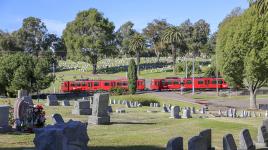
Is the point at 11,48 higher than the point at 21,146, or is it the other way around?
the point at 11,48

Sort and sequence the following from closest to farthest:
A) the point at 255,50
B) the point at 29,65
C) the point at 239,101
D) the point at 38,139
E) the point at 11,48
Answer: the point at 38,139
the point at 255,50
the point at 29,65
the point at 239,101
the point at 11,48

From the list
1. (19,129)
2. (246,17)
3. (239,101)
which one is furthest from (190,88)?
(19,129)

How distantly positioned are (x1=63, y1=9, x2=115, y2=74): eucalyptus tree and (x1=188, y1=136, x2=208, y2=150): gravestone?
282ft

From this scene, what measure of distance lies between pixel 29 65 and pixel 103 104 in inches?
1377

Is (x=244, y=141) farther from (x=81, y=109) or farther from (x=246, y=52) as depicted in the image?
(x=246, y=52)

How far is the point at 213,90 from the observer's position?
81812 mm

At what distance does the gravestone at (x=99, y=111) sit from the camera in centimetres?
2591

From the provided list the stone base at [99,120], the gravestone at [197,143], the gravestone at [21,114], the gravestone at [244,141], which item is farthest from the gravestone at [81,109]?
the gravestone at [197,143]

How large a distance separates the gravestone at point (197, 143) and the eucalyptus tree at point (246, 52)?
3628 centimetres

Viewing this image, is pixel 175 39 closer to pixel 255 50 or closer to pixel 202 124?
pixel 255 50

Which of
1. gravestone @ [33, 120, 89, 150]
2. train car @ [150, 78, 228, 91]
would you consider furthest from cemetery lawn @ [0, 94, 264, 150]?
train car @ [150, 78, 228, 91]

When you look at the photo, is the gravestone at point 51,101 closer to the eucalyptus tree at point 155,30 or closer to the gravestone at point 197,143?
the gravestone at point 197,143

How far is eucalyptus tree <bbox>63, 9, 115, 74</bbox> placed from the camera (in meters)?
99.5

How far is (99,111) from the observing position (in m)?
26.0
